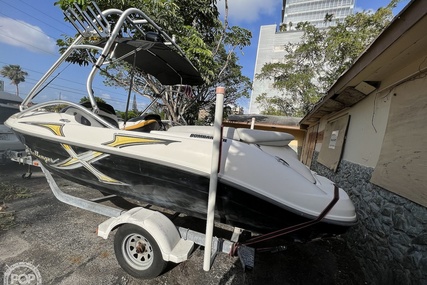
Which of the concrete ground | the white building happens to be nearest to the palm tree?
the white building

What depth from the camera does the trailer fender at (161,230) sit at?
1.90 metres

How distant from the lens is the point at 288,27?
49.4 meters

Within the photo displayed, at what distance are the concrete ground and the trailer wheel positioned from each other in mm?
100

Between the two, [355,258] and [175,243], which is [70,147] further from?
[355,258]

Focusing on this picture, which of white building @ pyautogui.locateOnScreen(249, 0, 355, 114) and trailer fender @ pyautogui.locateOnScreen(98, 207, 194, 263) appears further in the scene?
white building @ pyautogui.locateOnScreen(249, 0, 355, 114)

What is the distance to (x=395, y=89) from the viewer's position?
2855 mm

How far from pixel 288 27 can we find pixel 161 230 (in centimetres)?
5759

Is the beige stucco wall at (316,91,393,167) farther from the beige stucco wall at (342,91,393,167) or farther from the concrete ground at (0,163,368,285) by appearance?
the concrete ground at (0,163,368,285)

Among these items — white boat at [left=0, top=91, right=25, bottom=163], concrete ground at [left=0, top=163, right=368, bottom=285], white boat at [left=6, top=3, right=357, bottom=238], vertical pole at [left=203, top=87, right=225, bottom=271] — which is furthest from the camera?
white boat at [left=0, top=91, right=25, bottom=163]

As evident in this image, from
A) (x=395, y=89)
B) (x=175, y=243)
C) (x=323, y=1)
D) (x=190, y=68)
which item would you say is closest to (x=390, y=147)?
(x=395, y=89)

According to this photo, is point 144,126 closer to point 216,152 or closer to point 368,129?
point 216,152

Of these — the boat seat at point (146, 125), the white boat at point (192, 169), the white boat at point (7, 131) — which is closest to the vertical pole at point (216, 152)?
the white boat at point (192, 169)

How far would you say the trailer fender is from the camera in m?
1.90

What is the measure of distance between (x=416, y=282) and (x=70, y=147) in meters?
3.56
